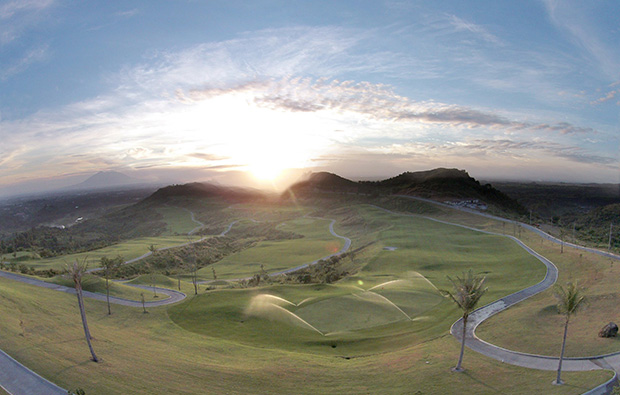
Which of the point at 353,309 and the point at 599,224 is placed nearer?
the point at 353,309

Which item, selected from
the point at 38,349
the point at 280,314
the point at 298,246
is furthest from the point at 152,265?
the point at 38,349

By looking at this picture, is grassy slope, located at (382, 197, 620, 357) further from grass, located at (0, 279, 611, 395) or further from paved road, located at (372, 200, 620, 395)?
grass, located at (0, 279, 611, 395)

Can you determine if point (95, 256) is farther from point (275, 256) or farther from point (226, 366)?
point (226, 366)


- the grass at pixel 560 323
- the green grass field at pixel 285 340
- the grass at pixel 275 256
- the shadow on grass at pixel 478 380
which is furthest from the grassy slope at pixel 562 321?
the grass at pixel 275 256

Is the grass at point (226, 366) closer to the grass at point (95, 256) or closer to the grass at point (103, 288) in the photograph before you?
the grass at point (103, 288)

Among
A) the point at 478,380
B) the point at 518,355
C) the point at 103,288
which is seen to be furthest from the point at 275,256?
the point at 478,380

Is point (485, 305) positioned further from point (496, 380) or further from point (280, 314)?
point (280, 314)

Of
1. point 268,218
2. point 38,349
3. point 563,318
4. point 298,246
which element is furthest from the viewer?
point 268,218
